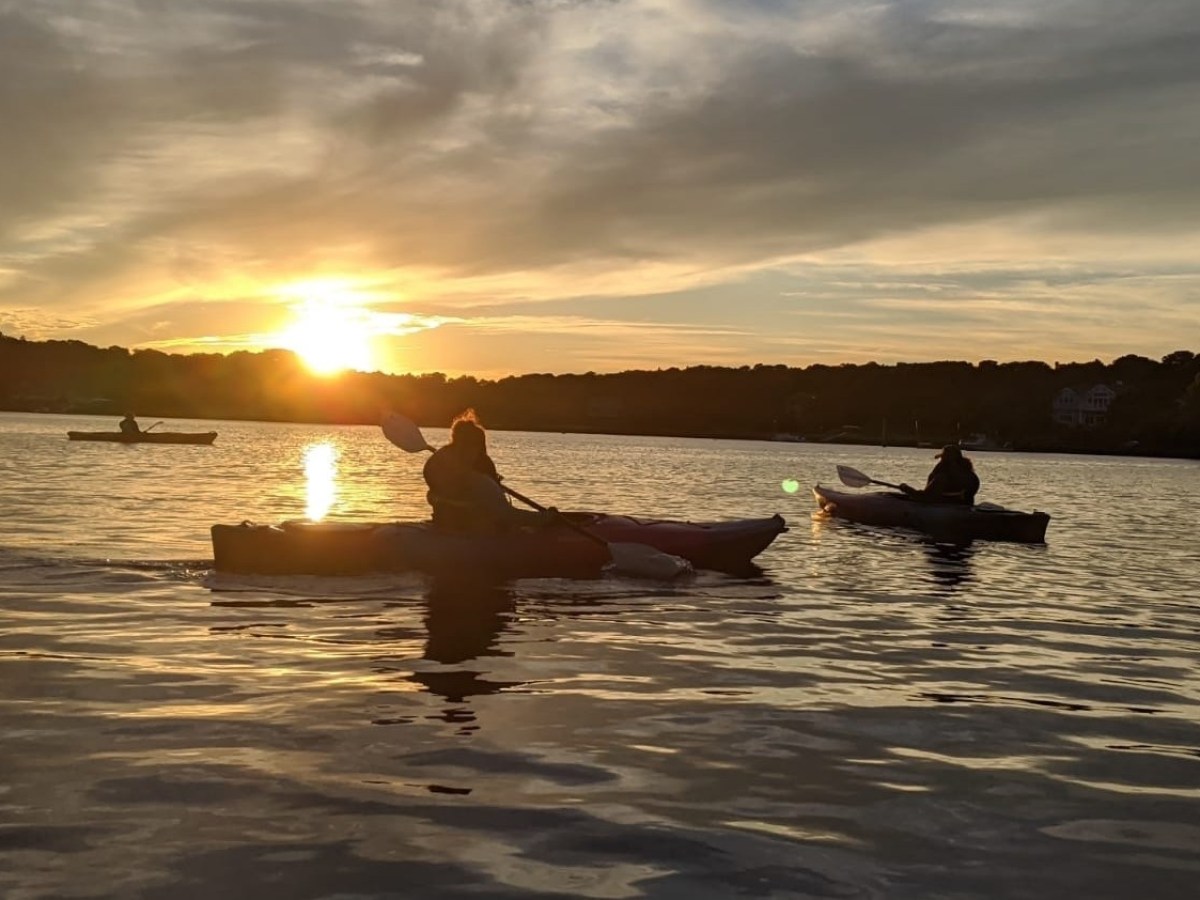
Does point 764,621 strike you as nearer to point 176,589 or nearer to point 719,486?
point 176,589

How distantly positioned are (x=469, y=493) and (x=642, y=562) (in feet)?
7.00

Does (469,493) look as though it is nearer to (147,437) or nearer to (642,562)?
(642,562)

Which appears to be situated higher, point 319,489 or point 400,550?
point 400,550

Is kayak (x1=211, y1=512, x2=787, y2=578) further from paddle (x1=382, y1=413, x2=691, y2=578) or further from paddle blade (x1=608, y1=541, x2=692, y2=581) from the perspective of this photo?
paddle blade (x1=608, y1=541, x2=692, y2=581)

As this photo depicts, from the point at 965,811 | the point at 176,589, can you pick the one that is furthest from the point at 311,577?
the point at 965,811

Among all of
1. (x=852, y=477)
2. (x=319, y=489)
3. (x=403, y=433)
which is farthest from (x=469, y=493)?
(x=319, y=489)

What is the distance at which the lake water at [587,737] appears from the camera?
4.18 meters

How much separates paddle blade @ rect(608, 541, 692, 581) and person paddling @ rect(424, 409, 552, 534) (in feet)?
3.34

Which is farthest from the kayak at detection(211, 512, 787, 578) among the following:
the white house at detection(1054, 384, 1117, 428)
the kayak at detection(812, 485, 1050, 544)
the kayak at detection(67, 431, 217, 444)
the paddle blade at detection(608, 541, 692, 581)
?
the white house at detection(1054, 384, 1117, 428)

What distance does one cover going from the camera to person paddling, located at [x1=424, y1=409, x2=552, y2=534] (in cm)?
1223

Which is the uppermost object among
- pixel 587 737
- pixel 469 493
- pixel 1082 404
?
pixel 1082 404

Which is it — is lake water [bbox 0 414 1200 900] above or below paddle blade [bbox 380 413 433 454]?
below

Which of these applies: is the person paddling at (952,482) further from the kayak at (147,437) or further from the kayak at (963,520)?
the kayak at (147,437)

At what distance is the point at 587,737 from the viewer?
233 inches
